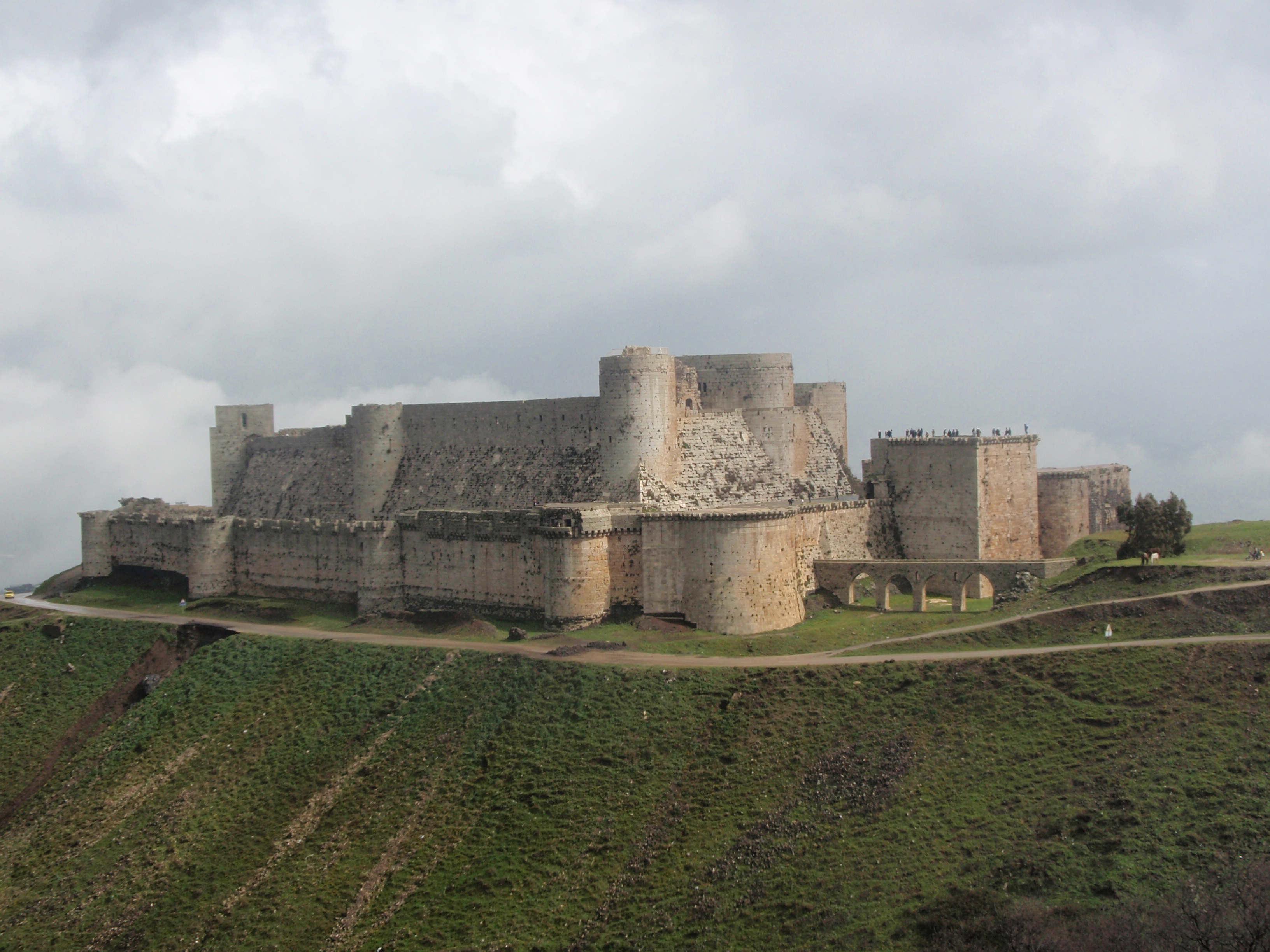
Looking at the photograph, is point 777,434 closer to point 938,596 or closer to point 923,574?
point 938,596

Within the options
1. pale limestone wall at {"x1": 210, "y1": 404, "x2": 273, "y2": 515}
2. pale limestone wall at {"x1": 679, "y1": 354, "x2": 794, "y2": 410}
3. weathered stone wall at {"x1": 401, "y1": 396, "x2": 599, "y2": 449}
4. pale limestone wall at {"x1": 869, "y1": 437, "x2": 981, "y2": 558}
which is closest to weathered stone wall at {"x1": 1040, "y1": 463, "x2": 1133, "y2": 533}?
pale limestone wall at {"x1": 869, "y1": 437, "x2": 981, "y2": 558}

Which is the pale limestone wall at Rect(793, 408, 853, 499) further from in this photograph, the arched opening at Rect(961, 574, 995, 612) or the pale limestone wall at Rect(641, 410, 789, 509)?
the arched opening at Rect(961, 574, 995, 612)

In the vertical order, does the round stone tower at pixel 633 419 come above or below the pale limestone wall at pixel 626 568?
above

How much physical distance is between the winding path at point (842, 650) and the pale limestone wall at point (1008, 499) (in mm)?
10978

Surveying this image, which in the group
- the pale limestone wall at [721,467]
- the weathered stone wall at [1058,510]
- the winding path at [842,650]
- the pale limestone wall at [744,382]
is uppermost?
the pale limestone wall at [744,382]

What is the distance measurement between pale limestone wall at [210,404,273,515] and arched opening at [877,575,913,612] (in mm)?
40527

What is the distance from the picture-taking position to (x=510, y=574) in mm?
48062

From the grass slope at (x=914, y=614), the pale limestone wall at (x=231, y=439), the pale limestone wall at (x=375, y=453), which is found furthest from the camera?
the pale limestone wall at (x=231, y=439)

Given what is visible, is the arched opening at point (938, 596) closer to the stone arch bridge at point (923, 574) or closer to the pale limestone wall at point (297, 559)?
the stone arch bridge at point (923, 574)

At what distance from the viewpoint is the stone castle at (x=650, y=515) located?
44906mm

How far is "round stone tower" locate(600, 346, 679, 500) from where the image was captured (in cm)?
5038

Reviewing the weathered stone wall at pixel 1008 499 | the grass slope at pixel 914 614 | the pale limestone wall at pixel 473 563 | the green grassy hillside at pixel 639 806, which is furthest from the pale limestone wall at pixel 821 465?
the green grassy hillside at pixel 639 806

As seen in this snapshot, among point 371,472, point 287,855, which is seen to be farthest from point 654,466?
point 287,855

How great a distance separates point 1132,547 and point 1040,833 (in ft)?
74.1
